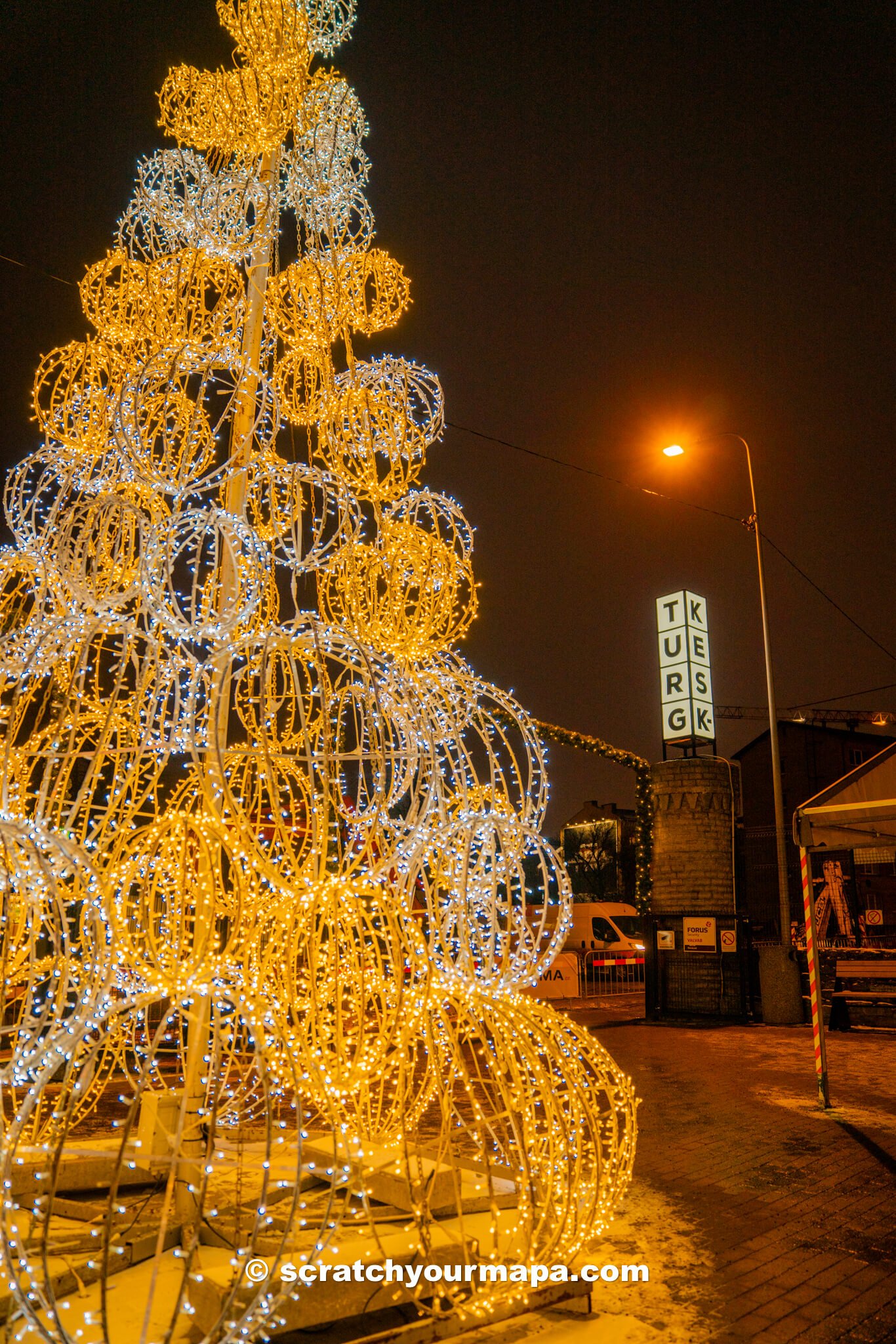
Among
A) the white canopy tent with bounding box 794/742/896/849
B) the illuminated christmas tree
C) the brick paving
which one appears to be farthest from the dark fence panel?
the illuminated christmas tree

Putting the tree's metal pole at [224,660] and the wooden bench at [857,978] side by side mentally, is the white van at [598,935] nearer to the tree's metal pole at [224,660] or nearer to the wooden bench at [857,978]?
the wooden bench at [857,978]

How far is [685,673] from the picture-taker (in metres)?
16.2

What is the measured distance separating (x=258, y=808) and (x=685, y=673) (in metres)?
13.6

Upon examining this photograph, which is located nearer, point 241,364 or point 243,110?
point 241,364

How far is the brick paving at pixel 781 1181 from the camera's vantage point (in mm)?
3400

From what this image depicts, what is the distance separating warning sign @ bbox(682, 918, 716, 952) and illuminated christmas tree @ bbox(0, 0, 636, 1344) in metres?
9.40

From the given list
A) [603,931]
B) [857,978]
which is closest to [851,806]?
[857,978]

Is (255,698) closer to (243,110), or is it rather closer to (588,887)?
(243,110)

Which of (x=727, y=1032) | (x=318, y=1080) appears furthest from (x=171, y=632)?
(x=727, y=1032)

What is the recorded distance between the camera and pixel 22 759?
346cm

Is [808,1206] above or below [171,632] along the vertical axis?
below

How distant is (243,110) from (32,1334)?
529cm

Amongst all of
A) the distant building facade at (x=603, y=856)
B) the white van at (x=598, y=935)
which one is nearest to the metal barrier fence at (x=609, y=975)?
the white van at (x=598, y=935)

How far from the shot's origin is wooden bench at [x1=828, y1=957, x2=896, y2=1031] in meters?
11.6
